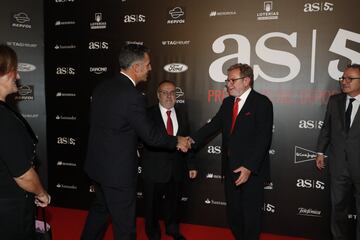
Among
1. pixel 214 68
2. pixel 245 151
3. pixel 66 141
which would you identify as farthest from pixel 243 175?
pixel 66 141

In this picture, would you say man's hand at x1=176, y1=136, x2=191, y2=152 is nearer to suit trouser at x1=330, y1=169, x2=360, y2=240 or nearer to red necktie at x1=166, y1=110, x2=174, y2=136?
red necktie at x1=166, y1=110, x2=174, y2=136

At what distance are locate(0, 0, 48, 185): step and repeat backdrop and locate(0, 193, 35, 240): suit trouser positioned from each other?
298 cm

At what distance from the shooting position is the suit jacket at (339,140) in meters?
3.01

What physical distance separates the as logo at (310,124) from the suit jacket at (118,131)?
1.97 metres

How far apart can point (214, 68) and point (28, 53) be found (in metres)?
2.56

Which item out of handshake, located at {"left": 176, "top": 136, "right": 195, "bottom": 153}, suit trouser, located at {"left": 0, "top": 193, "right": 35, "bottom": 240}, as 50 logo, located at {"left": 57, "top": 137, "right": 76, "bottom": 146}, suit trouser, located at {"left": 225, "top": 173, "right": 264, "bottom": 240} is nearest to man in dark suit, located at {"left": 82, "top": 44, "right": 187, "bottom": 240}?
handshake, located at {"left": 176, "top": 136, "right": 195, "bottom": 153}

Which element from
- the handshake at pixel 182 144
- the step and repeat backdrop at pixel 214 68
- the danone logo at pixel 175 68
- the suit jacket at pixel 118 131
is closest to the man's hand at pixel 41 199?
the suit jacket at pixel 118 131

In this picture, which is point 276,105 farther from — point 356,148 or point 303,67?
point 356,148

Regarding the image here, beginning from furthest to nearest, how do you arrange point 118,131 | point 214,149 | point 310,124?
point 214,149, point 310,124, point 118,131

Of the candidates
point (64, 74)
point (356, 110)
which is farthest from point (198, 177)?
point (64, 74)

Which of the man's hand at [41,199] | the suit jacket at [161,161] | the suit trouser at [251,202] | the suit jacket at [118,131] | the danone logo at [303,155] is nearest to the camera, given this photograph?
the man's hand at [41,199]

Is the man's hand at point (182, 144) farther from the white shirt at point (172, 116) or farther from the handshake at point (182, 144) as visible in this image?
the white shirt at point (172, 116)

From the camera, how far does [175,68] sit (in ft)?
13.6

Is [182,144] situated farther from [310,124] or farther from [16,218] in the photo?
[310,124]
